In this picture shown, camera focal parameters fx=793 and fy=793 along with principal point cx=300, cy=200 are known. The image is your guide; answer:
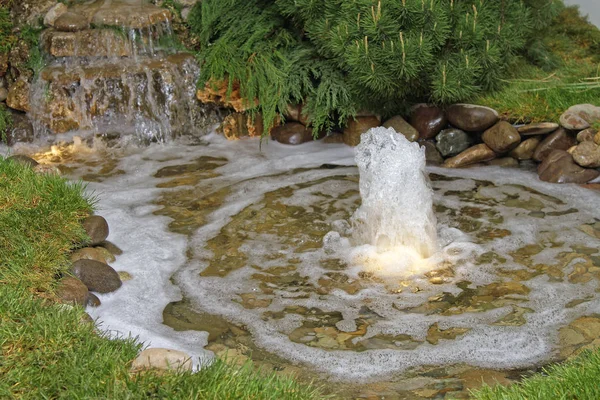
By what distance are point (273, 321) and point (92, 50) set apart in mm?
4756

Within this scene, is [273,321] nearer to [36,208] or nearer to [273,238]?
[273,238]

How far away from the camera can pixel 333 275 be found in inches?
199

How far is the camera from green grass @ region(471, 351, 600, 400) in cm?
320

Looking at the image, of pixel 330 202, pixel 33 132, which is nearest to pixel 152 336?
pixel 330 202

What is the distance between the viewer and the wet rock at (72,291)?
4.43m

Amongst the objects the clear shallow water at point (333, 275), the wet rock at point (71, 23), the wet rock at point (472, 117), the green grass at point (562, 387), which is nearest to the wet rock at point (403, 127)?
the wet rock at point (472, 117)

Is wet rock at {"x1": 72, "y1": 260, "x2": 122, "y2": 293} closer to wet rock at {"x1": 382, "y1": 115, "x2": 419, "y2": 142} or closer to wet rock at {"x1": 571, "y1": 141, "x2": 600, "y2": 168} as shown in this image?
wet rock at {"x1": 382, "y1": 115, "x2": 419, "y2": 142}

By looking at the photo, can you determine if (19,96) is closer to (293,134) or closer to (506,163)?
(293,134)

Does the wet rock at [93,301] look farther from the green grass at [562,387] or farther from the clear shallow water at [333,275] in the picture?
the green grass at [562,387]

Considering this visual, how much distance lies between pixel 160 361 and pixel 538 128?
14.8 feet

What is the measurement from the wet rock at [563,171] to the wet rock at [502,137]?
34 centimetres

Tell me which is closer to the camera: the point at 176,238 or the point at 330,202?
the point at 176,238

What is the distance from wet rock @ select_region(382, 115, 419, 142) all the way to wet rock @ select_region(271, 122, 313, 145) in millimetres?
879

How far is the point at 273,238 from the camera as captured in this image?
5.66 meters
